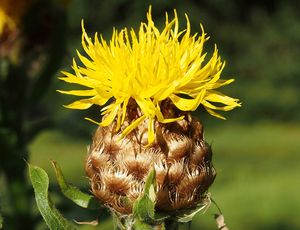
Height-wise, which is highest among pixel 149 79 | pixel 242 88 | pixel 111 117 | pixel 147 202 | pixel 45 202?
pixel 242 88

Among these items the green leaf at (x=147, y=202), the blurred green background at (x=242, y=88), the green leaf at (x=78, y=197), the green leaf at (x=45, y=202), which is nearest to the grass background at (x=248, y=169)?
the blurred green background at (x=242, y=88)

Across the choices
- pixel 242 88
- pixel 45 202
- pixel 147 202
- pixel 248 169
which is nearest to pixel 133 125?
pixel 147 202

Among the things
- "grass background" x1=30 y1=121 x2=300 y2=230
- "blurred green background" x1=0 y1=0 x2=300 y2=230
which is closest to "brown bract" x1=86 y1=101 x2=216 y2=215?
"grass background" x1=30 y1=121 x2=300 y2=230

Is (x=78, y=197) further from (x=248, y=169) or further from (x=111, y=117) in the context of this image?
(x=248, y=169)

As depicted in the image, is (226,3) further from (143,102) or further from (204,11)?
(143,102)

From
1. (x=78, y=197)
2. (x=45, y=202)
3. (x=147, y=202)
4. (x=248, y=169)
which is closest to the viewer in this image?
(x=147, y=202)

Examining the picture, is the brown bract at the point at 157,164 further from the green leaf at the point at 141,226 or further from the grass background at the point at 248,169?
the grass background at the point at 248,169

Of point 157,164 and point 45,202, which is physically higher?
point 157,164
